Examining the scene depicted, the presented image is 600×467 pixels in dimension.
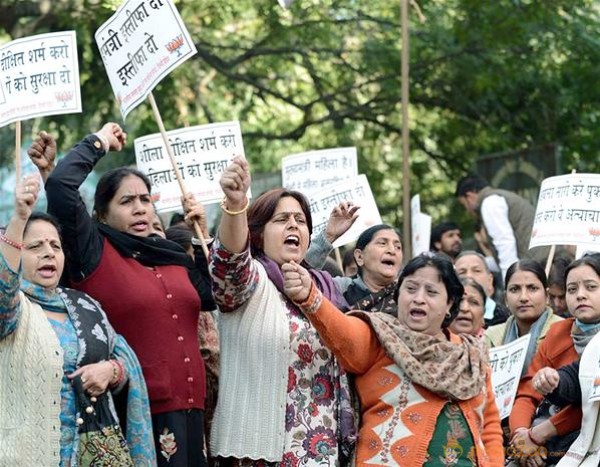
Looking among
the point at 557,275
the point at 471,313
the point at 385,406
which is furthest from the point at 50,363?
the point at 557,275

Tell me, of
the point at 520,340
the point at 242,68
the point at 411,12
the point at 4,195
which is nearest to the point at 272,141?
the point at 242,68

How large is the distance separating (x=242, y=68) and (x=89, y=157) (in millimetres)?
10214

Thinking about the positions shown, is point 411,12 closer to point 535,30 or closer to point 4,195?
point 535,30

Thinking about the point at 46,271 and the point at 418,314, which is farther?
the point at 418,314

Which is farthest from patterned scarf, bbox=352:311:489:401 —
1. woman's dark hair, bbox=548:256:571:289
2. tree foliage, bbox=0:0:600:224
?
tree foliage, bbox=0:0:600:224

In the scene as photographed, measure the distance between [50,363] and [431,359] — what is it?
149 centimetres

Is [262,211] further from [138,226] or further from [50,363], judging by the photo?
[50,363]

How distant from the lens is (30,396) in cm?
630

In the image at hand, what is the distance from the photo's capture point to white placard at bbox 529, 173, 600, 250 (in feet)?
30.9

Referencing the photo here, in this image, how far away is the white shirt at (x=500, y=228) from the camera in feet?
39.2

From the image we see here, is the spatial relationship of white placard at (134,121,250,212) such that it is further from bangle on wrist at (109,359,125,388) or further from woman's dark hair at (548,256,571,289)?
bangle on wrist at (109,359,125,388)

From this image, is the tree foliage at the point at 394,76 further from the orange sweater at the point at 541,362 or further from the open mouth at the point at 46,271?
the open mouth at the point at 46,271

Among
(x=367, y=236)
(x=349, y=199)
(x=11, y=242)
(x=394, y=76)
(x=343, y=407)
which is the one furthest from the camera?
(x=394, y=76)

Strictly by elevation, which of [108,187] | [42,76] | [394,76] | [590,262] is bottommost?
[590,262]
